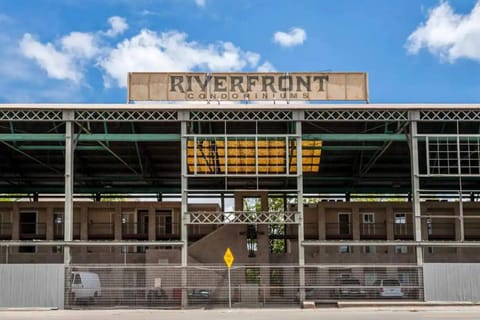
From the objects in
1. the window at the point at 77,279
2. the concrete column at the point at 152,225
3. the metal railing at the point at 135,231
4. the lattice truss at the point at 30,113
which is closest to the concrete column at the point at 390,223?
the concrete column at the point at 152,225

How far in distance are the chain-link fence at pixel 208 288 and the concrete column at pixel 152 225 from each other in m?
14.1

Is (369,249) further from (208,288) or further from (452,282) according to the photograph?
(208,288)

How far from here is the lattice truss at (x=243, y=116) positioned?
31578 millimetres

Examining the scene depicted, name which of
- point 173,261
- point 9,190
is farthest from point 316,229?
point 9,190

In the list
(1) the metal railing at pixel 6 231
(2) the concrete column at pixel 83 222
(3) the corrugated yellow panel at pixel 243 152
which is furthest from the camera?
(1) the metal railing at pixel 6 231

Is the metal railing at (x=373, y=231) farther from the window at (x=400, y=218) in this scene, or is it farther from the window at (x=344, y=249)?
the window at (x=344, y=249)

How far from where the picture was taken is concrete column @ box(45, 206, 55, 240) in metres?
46.7

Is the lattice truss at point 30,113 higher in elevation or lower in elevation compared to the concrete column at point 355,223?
higher

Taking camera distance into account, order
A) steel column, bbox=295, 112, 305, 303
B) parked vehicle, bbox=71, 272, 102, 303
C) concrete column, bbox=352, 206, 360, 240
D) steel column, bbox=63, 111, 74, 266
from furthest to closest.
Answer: concrete column, bbox=352, 206, 360, 240, parked vehicle, bbox=71, 272, 102, 303, steel column, bbox=63, 111, 74, 266, steel column, bbox=295, 112, 305, 303

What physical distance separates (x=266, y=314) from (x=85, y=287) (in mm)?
9091

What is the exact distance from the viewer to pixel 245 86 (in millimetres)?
33125

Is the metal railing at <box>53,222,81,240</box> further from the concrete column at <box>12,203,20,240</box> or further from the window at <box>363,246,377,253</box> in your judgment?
the window at <box>363,246,377,253</box>

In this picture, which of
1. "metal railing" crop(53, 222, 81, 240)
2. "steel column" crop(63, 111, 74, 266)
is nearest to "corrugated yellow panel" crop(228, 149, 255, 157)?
"steel column" crop(63, 111, 74, 266)

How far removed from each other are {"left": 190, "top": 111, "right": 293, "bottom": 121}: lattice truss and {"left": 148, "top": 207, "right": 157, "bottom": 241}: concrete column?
1706 centimetres
